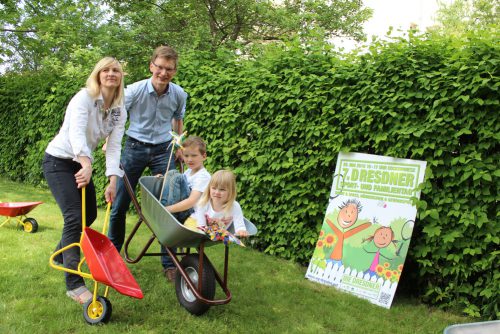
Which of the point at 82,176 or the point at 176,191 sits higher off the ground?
the point at 82,176

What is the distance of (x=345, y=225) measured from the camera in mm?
4055

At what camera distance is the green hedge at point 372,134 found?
3.33 m

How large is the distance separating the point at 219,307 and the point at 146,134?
62.8 inches

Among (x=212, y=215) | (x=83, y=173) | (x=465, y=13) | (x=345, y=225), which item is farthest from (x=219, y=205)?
(x=465, y=13)

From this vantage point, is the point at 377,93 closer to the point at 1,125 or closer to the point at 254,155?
the point at 254,155

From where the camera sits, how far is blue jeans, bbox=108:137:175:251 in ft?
12.0

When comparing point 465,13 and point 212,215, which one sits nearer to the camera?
point 212,215

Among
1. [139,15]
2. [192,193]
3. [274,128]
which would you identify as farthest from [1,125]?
[192,193]

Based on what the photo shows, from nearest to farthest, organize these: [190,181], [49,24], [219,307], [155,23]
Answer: [219,307] < [190,181] < [49,24] < [155,23]

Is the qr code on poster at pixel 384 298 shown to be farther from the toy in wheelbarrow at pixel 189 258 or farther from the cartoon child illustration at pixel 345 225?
the toy in wheelbarrow at pixel 189 258

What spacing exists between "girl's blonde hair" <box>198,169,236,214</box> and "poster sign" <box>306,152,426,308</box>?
1.44m

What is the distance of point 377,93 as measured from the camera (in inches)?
153

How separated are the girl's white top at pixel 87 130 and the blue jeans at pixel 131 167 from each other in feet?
1.84

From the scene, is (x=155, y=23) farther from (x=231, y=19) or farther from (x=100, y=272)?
(x=100, y=272)
